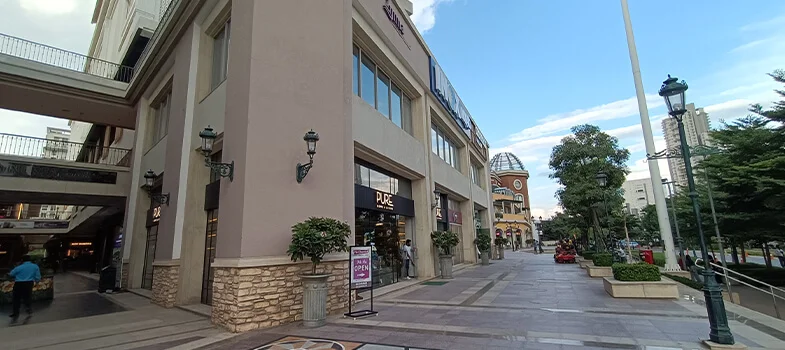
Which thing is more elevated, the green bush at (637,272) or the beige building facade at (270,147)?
the beige building facade at (270,147)

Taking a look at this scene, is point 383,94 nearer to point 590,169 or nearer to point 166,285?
point 166,285

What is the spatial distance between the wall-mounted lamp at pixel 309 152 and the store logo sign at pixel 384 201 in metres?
5.22

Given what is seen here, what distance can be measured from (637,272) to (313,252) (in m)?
8.33

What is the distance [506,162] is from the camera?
248ft

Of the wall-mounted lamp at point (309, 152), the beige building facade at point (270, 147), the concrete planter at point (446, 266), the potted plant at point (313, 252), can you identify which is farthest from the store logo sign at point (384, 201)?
the potted plant at point (313, 252)

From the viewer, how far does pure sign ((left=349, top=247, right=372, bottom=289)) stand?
773 centimetres

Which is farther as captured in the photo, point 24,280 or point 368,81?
point 368,81

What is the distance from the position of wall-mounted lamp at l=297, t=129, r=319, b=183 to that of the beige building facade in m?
0.20

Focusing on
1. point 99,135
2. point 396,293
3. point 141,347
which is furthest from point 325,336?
point 99,135

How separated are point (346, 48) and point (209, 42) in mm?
4682

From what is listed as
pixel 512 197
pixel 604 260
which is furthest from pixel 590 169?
pixel 512 197

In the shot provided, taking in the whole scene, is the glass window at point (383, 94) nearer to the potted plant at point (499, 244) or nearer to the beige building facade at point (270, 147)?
the beige building facade at point (270, 147)

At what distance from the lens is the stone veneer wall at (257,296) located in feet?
21.7

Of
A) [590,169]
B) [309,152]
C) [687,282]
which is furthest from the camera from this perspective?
[590,169]
